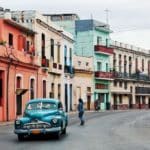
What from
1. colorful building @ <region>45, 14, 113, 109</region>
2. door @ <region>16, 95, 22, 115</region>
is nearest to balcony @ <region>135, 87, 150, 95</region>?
colorful building @ <region>45, 14, 113, 109</region>

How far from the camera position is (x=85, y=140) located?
2308cm

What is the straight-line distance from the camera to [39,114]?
933 inches

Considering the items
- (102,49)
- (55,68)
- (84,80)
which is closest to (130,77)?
(102,49)

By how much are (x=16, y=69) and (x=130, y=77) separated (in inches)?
1918

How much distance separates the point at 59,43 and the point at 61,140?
1563 inches

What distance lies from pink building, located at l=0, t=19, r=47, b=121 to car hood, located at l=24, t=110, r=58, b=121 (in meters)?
18.4

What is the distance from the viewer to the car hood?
23.6m

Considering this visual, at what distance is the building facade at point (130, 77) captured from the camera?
88875 millimetres

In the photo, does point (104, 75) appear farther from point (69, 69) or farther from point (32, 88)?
point (32, 88)

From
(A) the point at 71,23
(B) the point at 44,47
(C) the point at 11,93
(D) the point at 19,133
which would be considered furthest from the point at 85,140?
(A) the point at 71,23

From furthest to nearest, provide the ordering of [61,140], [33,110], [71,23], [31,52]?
[71,23] < [31,52] < [33,110] < [61,140]

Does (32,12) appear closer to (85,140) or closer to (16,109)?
(16,109)

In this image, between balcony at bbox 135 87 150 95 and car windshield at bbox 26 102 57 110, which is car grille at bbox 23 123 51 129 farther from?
balcony at bbox 135 87 150 95

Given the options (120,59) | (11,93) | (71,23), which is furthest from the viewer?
(120,59)
